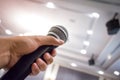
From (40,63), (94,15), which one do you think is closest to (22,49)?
(40,63)

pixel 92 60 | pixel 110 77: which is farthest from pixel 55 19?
pixel 110 77

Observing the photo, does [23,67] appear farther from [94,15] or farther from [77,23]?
[77,23]

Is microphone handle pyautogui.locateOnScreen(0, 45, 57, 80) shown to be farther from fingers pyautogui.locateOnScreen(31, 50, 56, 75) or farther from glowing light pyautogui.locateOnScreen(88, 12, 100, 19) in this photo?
glowing light pyautogui.locateOnScreen(88, 12, 100, 19)

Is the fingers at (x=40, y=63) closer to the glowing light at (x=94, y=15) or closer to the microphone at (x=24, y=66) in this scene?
the microphone at (x=24, y=66)

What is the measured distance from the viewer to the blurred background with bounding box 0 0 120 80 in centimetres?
441

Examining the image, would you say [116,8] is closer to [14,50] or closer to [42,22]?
[42,22]

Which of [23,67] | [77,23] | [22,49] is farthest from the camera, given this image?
[77,23]

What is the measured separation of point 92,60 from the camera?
8039mm

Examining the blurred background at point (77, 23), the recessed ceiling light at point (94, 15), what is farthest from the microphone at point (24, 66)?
the recessed ceiling light at point (94, 15)

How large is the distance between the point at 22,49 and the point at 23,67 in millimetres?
137

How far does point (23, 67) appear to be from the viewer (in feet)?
2.31

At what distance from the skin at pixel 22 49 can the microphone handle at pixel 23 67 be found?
0.07 feet

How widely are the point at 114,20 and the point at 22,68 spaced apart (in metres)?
3.89

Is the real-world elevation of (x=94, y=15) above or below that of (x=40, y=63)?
above
